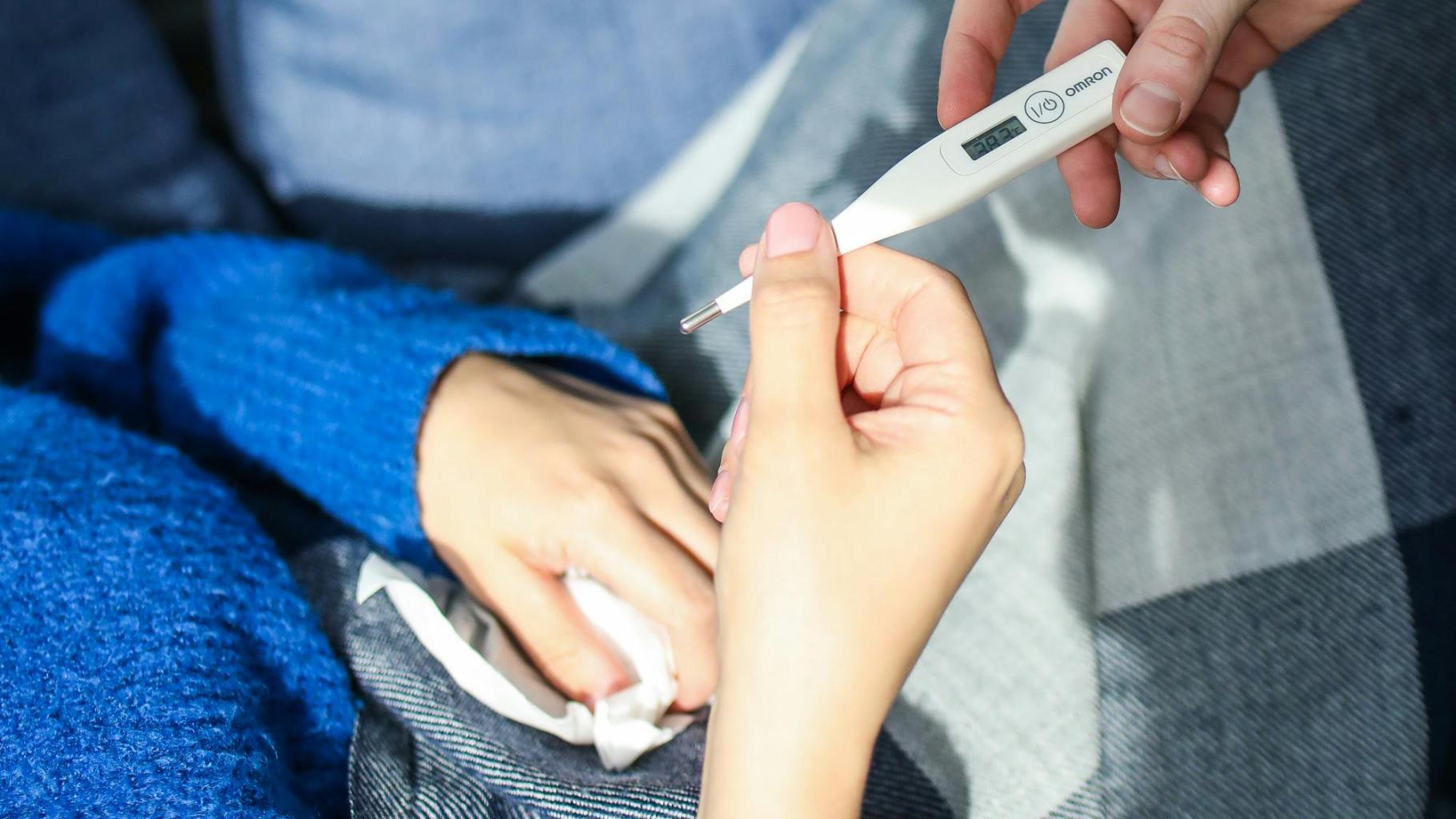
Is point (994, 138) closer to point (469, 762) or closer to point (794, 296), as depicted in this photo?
point (794, 296)

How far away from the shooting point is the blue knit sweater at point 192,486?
0.45 m

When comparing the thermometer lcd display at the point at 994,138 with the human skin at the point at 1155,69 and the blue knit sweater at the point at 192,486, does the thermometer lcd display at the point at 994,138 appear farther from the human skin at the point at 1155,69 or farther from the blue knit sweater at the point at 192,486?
the blue knit sweater at the point at 192,486

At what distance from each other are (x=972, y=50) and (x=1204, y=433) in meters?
0.28

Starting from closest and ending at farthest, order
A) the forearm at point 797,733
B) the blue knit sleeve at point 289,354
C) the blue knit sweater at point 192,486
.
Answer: the forearm at point 797,733 < the blue knit sweater at point 192,486 < the blue knit sleeve at point 289,354

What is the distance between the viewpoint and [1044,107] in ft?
1.56

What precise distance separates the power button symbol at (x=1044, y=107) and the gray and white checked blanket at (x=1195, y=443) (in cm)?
10

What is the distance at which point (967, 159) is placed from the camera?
0.46 metres

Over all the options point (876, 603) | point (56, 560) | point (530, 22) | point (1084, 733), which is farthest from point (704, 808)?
point (530, 22)

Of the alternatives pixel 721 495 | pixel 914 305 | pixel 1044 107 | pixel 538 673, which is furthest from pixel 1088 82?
pixel 538 673

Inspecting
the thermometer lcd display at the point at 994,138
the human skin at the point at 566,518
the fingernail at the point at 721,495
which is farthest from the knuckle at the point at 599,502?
the thermometer lcd display at the point at 994,138

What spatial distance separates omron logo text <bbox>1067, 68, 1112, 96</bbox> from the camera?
48 centimetres

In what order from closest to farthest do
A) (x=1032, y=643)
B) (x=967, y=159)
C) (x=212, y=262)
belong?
(x=967, y=159) < (x=1032, y=643) < (x=212, y=262)

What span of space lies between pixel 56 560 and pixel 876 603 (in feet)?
1.38

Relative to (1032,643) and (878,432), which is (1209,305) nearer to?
(1032,643)
